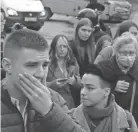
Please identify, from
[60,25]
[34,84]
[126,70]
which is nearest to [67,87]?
[126,70]

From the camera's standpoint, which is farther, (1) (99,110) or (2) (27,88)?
(1) (99,110)

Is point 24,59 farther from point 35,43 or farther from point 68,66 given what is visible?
point 68,66

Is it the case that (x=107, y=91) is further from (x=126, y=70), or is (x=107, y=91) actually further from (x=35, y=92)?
(x=35, y=92)

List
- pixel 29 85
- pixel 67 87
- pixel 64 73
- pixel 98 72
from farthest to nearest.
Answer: pixel 64 73, pixel 67 87, pixel 98 72, pixel 29 85

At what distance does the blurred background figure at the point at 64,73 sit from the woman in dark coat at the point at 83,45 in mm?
408

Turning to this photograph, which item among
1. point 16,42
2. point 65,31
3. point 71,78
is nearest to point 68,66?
point 71,78

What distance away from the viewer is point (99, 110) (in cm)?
335

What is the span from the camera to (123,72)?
13.2ft

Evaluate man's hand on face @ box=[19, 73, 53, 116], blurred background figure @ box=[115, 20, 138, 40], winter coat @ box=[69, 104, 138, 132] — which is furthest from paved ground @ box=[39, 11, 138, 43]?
man's hand on face @ box=[19, 73, 53, 116]

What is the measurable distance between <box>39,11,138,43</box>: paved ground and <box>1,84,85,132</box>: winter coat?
10625mm

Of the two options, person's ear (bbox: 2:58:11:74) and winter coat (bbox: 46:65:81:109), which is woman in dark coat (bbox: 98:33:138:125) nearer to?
winter coat (bbox: 46:65:81:109)

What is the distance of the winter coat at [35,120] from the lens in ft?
6.34

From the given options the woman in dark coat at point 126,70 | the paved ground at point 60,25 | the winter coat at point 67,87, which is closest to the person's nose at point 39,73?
the woman in dark coat at point 126,70

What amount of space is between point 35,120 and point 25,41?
0.49 meters
